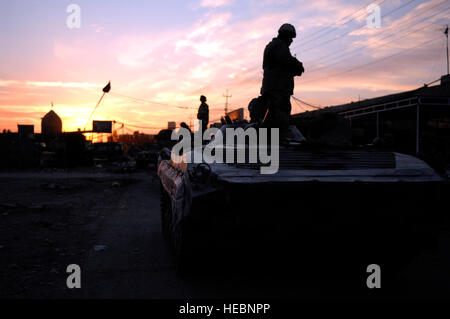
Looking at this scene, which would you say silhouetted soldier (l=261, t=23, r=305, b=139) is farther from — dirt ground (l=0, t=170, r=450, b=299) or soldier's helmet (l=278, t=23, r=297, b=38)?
dirt ground (l=0, t=170, r=450, b=299)

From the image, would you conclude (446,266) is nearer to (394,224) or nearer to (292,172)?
(394,224)

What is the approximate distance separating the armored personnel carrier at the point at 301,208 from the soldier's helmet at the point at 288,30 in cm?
211

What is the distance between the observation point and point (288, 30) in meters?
5.15

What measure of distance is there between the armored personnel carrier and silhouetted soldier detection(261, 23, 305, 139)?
4.86 feet

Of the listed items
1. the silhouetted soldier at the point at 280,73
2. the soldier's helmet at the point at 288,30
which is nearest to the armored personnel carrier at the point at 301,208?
the silhouetted soldier at the point at 280,73

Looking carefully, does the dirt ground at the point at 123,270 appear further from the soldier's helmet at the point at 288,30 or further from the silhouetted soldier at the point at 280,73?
the soldier's helmet at the point at 288,30

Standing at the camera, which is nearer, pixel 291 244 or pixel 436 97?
pixel 291 244

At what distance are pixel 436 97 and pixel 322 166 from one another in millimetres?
11863

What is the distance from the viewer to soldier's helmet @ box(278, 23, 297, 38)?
515 centimetres

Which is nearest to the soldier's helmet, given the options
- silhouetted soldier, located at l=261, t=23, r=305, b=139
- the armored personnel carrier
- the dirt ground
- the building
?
silhouetted soldier, located at l=261, t=23, r=305, b=139

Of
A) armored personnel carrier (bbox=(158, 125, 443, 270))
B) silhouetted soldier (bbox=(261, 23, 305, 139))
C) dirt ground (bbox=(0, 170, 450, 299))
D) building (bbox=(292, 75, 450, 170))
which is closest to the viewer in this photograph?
armored personnel carrier (bbox=(158, 125, 443, 270))
